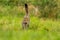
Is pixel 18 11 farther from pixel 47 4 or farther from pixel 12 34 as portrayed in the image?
pixel 12 34

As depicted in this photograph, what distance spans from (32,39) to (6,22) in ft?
16.5

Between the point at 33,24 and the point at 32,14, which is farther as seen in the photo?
the point at 32,14

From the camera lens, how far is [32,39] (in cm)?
859

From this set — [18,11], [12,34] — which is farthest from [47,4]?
[12,34]

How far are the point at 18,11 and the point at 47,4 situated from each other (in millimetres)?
1668

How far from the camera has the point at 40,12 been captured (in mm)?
18078

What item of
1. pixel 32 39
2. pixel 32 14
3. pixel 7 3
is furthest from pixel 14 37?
pixel 7 3

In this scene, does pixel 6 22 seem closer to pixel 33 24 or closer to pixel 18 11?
pixel 33 24

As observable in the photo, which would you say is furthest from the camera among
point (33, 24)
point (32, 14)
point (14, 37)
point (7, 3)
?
point (7, 3)

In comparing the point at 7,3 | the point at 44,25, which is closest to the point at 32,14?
the point at 7,3

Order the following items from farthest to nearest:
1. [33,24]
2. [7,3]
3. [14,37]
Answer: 1. [7,3]
2. [33,24]
3. [14,37]

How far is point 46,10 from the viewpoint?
58.7ft

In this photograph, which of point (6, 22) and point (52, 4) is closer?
point (6, 22)

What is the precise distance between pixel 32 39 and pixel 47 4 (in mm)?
9682
